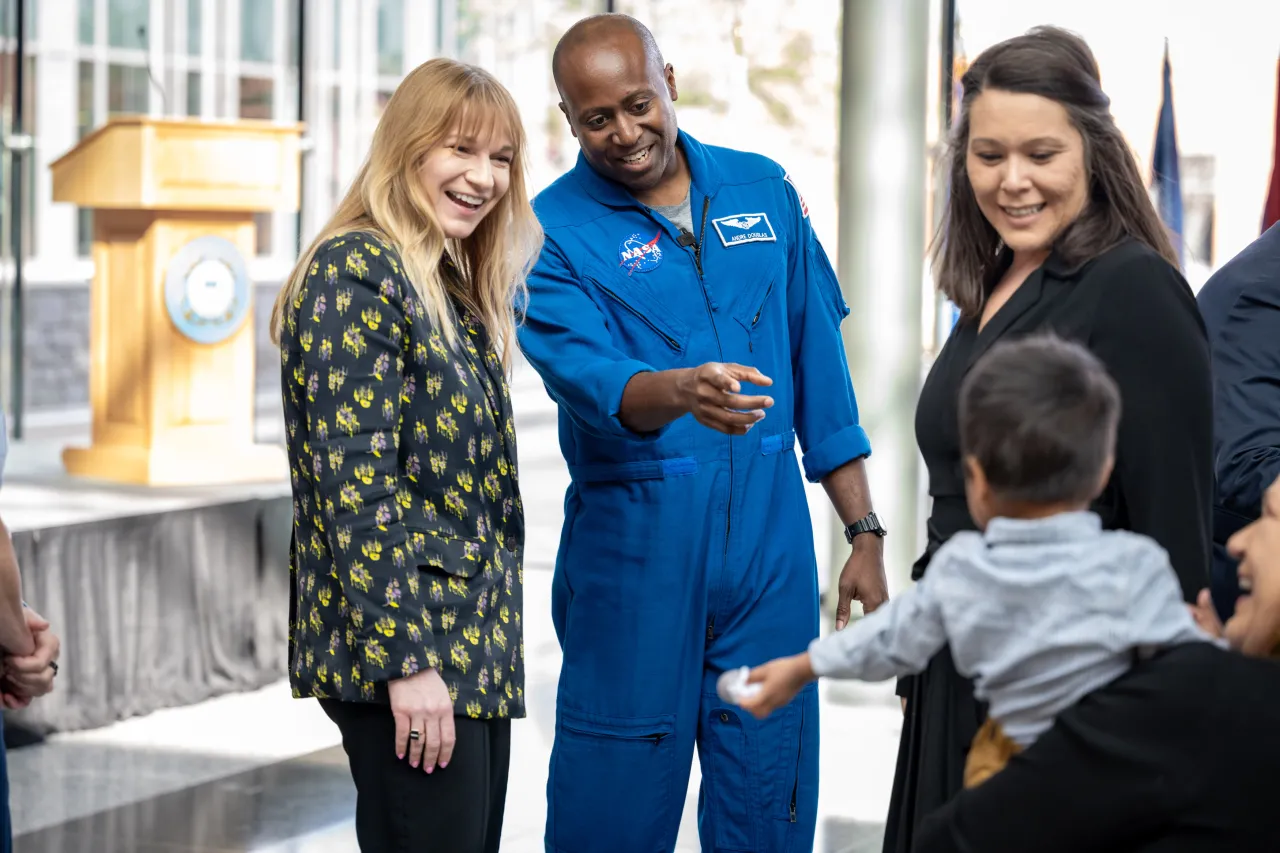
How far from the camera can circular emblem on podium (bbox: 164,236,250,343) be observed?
5.29 m

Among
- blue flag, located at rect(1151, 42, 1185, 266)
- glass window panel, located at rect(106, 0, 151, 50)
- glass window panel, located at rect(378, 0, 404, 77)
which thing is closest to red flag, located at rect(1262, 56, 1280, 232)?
blue flag, located at rect(1151, 42, 1185, 266)

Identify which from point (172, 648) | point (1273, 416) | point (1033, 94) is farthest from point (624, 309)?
point (172, 648)

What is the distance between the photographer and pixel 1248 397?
7.80 feet

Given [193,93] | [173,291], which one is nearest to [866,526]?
[173,291]

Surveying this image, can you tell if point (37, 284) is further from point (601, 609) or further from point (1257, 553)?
point (1257, 553)

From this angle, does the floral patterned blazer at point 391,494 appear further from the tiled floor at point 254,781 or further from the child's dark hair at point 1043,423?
the tiled floor at point 254,781

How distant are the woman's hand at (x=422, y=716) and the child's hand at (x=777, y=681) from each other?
1.73ft

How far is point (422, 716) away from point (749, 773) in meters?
0.66

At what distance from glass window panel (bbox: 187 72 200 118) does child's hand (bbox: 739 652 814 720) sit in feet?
30.0

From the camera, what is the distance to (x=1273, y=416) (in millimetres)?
2361

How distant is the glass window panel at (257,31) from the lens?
1029cm

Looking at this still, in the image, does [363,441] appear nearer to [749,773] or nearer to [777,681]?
[777,681]

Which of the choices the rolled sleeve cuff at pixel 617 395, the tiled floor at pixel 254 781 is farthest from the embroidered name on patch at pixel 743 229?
the tiled floor at pixel 254 781

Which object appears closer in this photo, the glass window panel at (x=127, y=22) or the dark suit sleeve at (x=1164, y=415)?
the dark suit sleeve at (x=1164, y=415)
